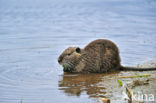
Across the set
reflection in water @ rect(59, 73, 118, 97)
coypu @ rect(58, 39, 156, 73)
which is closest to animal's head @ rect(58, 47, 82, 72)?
coypu @ rect(58, 39, 156, 73)

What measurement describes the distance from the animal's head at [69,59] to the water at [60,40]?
214mm

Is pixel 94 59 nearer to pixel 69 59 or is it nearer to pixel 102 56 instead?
pixel 102 56

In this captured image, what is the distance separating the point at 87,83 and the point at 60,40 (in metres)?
3.86

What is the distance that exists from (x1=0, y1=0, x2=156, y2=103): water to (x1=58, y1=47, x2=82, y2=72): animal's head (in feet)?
0.70

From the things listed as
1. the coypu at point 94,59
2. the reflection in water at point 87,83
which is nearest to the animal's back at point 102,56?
the coypu at point 94,59

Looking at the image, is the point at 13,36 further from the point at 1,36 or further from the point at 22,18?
the point at 22,18

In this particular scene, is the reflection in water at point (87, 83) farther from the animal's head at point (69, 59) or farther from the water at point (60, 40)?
the animal's head at point (69, 59)

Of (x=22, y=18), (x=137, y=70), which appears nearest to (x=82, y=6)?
(x=22, y=18)

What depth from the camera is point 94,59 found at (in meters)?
6.77

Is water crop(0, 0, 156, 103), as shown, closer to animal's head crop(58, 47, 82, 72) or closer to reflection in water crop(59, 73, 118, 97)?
reflection in water crop(59, 73, 118, 97)

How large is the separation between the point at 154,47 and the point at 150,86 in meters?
3.69

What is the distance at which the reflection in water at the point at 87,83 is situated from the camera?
5359 mm

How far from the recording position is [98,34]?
10695mm

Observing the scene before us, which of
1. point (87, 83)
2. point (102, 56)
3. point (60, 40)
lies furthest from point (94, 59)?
point (60, 40)
